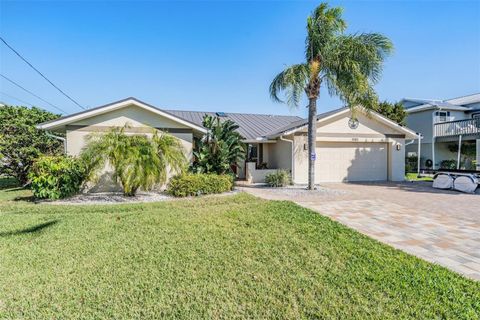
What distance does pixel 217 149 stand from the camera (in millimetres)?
12539

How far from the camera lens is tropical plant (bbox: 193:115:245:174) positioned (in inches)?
489

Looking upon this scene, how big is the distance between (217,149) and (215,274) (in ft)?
29.6

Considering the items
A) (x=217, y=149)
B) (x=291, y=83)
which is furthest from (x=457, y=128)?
(x=217, y=149)

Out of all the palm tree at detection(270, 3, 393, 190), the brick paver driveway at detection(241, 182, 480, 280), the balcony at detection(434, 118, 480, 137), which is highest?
the palm tree at detection(270, 3, 393, 190)

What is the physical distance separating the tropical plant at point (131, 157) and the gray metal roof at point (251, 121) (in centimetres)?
640

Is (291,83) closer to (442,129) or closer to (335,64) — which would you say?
(335,64)

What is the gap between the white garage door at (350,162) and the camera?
1567cm

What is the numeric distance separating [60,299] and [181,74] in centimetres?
1764

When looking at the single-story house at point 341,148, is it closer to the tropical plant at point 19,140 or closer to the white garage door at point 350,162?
the white garage door at point 350,162

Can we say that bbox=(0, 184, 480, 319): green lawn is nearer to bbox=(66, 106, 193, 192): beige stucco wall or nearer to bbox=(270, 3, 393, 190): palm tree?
bbox=(66, 106, 193, 192): beige stucco wall

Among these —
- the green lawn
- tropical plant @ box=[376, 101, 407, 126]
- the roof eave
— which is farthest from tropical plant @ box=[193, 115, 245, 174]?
tropical plant @ box=[376, 101, 407, 126]

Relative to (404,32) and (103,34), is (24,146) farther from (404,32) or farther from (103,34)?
(404,32)

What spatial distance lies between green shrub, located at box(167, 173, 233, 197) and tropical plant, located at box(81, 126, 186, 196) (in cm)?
89

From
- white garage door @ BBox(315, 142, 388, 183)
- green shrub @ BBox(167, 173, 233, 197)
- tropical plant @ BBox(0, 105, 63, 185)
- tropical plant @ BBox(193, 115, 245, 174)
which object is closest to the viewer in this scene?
green shrub @ BBox(167, 173, 233, 197)
